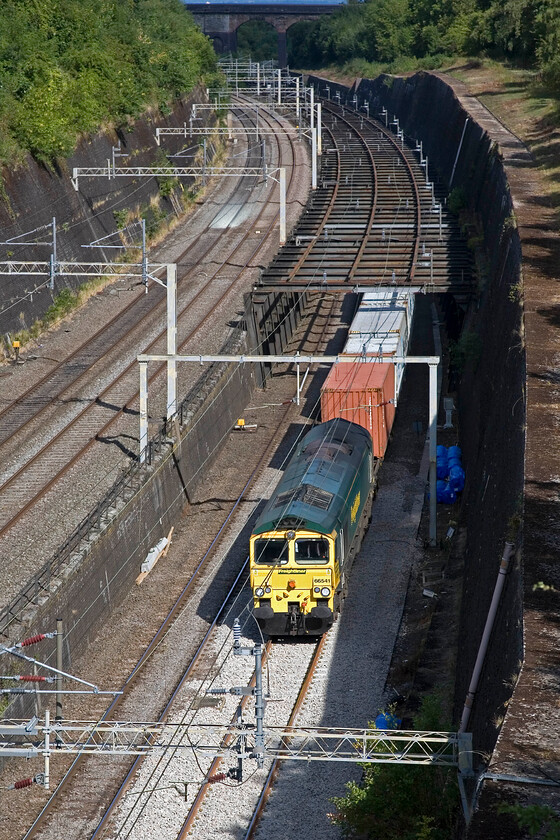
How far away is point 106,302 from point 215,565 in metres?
23.3

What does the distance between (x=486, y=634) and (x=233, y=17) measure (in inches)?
5315

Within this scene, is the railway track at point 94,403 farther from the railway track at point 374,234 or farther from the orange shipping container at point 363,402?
the orange shipping container at point 363,402

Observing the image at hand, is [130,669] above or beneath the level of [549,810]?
beneath

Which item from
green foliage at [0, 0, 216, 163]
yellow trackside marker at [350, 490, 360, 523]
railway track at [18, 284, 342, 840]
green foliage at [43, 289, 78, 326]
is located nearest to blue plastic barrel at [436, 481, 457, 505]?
railway track at [18, 284, 342, 840]

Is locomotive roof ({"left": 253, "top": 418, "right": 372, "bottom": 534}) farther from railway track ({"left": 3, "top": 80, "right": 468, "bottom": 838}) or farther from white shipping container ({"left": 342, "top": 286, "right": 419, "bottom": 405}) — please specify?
railway track ({"left": 3, "top": 80, "right": 468, "bottom": 838})

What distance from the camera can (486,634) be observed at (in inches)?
784

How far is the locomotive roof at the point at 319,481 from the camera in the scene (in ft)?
84.5

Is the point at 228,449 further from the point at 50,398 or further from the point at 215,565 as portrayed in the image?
the point at 215,565

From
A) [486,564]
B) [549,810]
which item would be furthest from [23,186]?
[549,810]

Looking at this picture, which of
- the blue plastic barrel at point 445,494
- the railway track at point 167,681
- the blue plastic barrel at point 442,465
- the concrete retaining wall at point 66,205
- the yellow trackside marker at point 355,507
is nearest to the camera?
the railway track at point 167,681

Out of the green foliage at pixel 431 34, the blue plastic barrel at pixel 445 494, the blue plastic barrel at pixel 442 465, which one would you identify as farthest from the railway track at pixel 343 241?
the green foliage at pixel 431 34

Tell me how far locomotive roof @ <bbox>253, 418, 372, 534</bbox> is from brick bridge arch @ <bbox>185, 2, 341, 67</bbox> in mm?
121305

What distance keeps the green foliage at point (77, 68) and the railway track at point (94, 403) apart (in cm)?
925

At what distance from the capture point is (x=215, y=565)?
3062 cm
